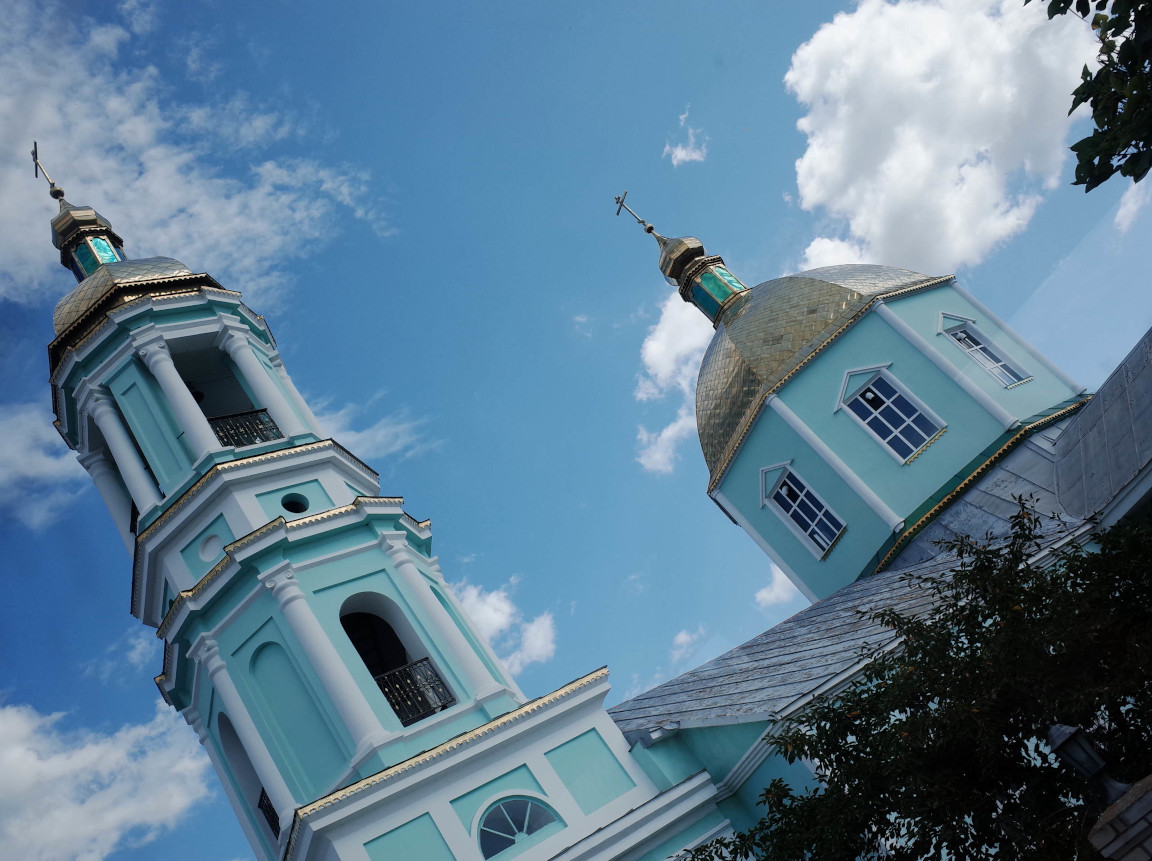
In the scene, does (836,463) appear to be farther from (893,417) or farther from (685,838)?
(685,838)

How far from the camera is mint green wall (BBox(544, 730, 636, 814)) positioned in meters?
10.3

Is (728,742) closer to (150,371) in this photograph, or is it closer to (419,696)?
(419,696)

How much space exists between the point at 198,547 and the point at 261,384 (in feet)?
8.04

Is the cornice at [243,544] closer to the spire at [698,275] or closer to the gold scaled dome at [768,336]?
the gold scaled dome at [768,336]

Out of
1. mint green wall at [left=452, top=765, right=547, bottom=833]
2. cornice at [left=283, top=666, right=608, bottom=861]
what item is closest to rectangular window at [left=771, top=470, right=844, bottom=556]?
cornice at [left=283, top=666, right=608, bottom=861]

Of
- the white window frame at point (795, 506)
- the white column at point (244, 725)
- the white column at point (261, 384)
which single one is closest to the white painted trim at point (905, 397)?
the white window frame at point (795, 506)

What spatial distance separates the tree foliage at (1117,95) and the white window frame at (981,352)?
11401 mm

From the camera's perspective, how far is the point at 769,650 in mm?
13234

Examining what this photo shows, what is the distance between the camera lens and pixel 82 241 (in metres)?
15.7

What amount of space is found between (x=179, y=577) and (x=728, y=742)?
6941 millimetres

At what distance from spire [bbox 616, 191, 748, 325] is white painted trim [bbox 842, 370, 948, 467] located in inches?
161

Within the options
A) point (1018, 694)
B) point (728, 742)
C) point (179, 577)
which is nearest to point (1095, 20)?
point (1018, 694)

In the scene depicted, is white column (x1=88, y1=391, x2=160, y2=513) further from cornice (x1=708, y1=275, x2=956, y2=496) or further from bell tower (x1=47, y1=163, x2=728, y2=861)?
cornice (x1=708, y1=275, x2=956, y2=496)

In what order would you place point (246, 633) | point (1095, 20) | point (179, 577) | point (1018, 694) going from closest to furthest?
1. point (1095, 20)
2. point (1018, 694)
3. point (246, 633)
4. point (179, 577)
